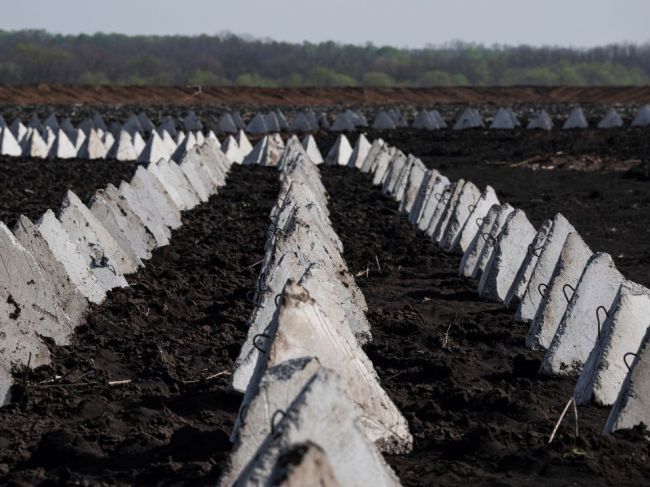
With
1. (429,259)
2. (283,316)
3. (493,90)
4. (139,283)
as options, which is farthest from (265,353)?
(493,90)

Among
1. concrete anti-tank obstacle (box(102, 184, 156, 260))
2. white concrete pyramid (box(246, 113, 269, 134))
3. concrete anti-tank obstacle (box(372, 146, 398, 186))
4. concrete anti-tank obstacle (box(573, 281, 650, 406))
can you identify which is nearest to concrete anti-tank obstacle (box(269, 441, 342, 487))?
concrete anti-tank obstacle (box(573, 281, 650, 406))

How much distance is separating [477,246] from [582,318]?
4.05 metres

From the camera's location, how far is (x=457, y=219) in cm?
1360

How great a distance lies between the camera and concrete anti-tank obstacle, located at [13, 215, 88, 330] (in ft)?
27.2

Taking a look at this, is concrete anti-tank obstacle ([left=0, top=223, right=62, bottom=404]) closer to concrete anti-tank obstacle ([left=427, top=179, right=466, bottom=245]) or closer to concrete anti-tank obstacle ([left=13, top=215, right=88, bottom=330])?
concrete anti-tank obstacle ([left=13, top=215, right=88, bottom=330])

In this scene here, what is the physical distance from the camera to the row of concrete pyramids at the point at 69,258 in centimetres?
753

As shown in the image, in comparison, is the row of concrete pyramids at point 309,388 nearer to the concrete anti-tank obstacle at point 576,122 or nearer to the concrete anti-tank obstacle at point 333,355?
the concrete anti-tank obstacle at point 333,355

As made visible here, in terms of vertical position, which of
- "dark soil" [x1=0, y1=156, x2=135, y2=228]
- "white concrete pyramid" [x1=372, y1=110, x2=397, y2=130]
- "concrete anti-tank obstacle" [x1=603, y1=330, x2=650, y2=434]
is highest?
"white concrete pyramid" [x1=372, y1=110, x2=397, y2=130]

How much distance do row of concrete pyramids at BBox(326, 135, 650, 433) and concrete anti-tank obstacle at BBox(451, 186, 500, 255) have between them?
11mm

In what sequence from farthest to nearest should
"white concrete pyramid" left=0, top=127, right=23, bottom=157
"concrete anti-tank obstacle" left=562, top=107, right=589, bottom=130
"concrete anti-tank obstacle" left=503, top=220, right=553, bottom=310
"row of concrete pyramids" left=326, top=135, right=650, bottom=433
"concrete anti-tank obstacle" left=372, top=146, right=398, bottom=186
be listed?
"concrete anti-tank obstacle" left=562, top=107, right=589, bottom=130 → "white concrete pyramid" left=0, top=127, right=23, bottom=157 → "concrete anti-tank obstacle" left=372, top=146, right=398, bottom=186 → "concrete anti-tank obstacle" left=503, top=220, right=553, bottom=310 → "row of concrete pyramids" left=326, top=135, right=650, bottom=433

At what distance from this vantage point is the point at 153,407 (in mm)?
6711

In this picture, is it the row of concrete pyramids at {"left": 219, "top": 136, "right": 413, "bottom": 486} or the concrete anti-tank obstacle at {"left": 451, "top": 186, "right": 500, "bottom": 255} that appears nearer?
the row of concrete pyramids at {"left": 219, "top": 136, "right": 413, "bottom": 486}

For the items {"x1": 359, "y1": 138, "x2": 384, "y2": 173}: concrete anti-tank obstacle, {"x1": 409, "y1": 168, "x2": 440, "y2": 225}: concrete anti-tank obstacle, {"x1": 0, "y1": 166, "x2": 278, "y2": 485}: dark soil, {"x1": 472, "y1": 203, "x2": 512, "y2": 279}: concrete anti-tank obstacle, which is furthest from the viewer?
{"x1": 359, "y1": 138, "x2": 384, "y2": 173}: concrete anti-tank obstacle

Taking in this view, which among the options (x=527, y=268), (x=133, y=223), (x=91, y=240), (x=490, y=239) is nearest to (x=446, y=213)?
(x=490, y=239)
